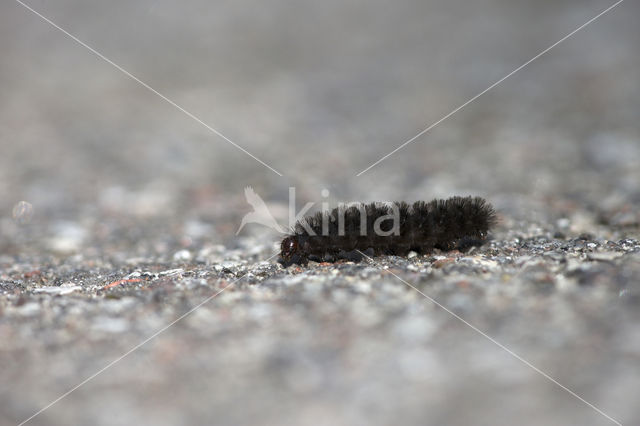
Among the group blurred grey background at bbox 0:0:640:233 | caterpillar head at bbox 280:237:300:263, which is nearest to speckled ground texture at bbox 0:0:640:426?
blurred grey background at bbox 0:0:640:233

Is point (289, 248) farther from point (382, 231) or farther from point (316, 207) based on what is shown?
point (316, 207)

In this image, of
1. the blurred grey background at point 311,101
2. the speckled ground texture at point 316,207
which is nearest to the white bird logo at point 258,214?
the speckled ground texture at point 316,207

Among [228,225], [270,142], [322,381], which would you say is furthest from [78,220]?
[322,381]

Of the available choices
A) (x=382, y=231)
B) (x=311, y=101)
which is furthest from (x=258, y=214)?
(x=311, y=101)

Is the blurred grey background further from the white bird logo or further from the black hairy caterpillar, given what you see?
the black hairy caterpillar

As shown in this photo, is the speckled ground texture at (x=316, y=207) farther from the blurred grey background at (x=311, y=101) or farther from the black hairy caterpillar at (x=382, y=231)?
→ the black hairy caterpillar at (x=382, y=231)

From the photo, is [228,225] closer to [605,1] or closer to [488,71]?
[488,71]
